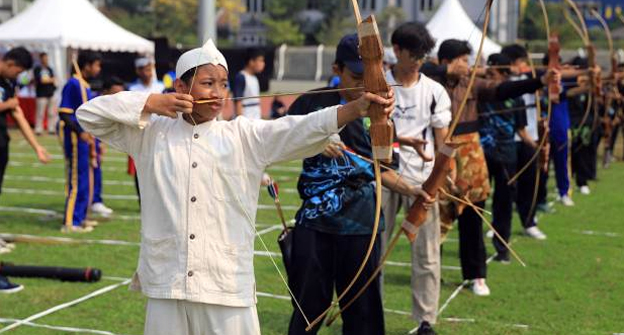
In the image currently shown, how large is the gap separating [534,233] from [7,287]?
4837 millimetres

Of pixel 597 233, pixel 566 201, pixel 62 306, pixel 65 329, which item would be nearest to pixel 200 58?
pixel 65 329

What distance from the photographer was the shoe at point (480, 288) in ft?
21.7

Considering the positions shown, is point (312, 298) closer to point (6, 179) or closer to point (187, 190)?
point (187, 190)

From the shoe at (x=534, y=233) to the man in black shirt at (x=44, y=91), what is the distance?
13630 millimetres

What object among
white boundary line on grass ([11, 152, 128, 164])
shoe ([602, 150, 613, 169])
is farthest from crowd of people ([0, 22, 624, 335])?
shoe ([602, 150, 613, 169])

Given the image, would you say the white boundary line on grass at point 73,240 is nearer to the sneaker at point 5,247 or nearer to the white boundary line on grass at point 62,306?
the sneaker at point 5,247

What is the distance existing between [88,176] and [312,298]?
207 inches

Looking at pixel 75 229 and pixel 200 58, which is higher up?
pixel 200 58

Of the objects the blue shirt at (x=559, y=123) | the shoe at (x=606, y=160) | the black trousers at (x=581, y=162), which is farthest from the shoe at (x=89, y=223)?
the shoe at (x=606, y=160)

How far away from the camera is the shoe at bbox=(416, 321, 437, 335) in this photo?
5456mm

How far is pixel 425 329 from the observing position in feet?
17.9

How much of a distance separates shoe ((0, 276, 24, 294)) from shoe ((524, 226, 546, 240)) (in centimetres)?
472

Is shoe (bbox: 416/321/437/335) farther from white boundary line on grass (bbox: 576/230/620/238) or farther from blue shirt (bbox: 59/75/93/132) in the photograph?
blue shirt (bbox: 59/75/93/132)

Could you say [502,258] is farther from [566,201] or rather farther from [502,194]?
[566,201]
